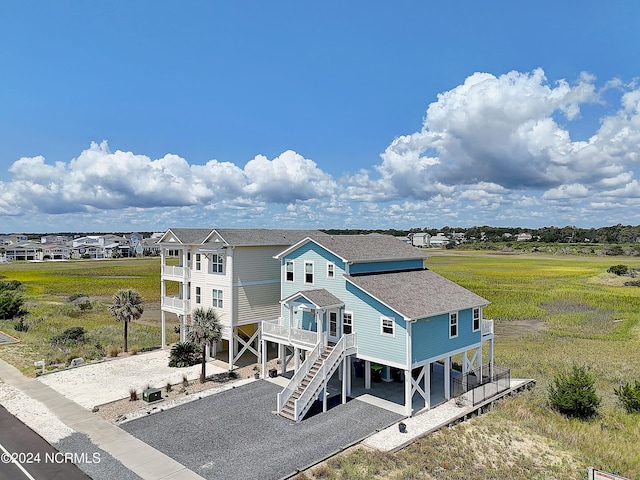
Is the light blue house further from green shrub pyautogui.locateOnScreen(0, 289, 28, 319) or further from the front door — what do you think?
green shrub pyautogui.locateOnScreen(0, 289, 28, 319)

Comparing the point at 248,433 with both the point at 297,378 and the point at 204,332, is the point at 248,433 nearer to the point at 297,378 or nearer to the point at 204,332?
the point at 297,378

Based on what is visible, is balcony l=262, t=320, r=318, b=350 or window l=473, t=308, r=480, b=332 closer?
balcony l=262, t=320, r=318, b=350

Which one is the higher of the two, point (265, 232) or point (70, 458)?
point (265, 232)

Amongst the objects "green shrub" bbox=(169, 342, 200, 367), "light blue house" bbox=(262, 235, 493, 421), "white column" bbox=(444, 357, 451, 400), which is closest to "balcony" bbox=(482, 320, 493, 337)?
"light blue house" bbox=(262, 235, 493, 421)

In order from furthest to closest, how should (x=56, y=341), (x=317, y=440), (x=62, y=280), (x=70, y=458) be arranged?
(x=62, y=280), (x=56, y=341), (x=317, y=440), (x=70, y=458)

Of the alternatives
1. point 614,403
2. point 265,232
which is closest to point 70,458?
point 265,232

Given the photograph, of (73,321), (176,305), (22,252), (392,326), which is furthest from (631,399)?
(22,252)

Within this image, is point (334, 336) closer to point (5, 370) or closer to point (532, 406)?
point (532, 406)

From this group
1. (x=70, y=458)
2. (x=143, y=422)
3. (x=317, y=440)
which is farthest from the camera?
(x=143, y=422)
